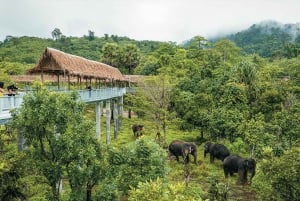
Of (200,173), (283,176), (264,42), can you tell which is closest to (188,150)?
(200,173)

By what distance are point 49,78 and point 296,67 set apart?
31.5 metres

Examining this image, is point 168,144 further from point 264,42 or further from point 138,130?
point 264,42

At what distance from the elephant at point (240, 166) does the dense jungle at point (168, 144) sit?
0.36 ft

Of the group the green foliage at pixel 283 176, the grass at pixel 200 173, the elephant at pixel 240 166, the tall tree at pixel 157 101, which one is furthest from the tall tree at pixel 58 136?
the tall tree at pixel 157 101

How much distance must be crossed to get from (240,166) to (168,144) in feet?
37.1

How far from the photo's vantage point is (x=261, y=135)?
2725cm

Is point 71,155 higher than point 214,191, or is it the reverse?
point 71,155

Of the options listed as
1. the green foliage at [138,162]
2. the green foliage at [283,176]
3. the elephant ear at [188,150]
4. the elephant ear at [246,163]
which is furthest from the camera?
the elephant ear at [188,150]

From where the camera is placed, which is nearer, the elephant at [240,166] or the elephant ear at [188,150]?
the elephant at [240,166]

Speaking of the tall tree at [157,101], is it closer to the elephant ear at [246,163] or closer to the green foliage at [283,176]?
the elephant ear at [246,163]

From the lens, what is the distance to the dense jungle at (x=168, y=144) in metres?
14.6

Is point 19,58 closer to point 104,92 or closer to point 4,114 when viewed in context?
point 104,92

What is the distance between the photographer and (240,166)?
25641mm

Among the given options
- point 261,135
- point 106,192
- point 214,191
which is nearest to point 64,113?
point 106,192
